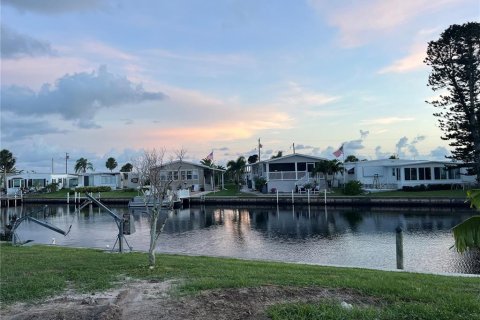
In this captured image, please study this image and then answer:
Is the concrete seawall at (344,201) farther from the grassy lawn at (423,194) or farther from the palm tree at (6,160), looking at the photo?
the palm tree at (6,160)

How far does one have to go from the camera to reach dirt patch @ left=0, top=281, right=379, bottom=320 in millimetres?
6434

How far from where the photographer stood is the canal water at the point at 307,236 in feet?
66.8

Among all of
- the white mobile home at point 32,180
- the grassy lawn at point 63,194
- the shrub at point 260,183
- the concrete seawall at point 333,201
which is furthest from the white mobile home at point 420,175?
the white mobile home at point 32,180

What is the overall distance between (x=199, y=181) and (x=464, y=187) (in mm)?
37161

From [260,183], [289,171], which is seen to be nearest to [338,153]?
[289,171]

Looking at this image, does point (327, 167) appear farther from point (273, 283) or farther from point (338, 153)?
point (273, 283)

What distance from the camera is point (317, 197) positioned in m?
50.1

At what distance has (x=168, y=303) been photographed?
6988 millimetres

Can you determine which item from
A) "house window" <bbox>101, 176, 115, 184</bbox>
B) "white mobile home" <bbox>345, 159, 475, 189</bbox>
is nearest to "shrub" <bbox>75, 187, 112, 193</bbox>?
"house window" <bbox>101, 176, 115, 184</bbox>

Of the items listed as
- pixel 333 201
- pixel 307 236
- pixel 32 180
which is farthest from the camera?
Result: pixel 32 180

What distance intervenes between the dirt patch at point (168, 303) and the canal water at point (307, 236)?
8.11 m

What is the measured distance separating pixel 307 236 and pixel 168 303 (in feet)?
72.5

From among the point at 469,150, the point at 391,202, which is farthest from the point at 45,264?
the point at 469,150

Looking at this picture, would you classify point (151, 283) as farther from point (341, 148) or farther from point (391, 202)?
point (341, 148)
